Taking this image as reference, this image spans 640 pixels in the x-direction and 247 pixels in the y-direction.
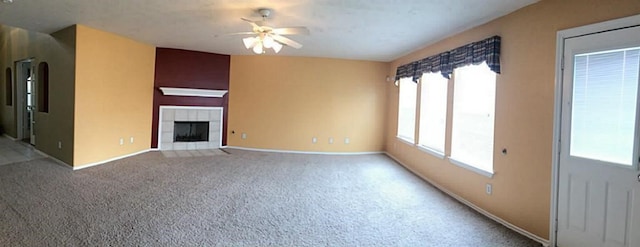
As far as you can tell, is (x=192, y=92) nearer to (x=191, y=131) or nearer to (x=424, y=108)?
(x=191, y=131)

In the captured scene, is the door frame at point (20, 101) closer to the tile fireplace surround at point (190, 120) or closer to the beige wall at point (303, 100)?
the tile fireplace surround at point (190, 120)

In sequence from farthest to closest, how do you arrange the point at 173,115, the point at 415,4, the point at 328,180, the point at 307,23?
the point at 173,115
the point at 328,180
the point at 307,23
the point at 415,4

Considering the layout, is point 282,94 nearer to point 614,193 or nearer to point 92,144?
point 92,144

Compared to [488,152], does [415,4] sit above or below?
above

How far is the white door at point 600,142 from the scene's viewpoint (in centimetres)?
226

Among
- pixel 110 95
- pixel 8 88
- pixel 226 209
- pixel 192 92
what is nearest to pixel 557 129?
pixel 226 209

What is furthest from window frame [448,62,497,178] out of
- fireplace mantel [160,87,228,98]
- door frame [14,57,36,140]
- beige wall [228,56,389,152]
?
door frame [14,57,36,140]

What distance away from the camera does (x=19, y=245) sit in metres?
2.44

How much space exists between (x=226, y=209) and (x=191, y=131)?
177 inches

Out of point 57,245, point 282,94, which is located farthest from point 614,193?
point 282,94

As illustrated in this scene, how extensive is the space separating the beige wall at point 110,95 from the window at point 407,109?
17.3 feet

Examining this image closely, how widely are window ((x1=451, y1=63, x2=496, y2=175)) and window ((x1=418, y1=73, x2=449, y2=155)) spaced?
1.17ft

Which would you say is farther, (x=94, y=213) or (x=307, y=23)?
(x=307, y=23)

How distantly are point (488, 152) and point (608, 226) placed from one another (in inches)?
55.1
